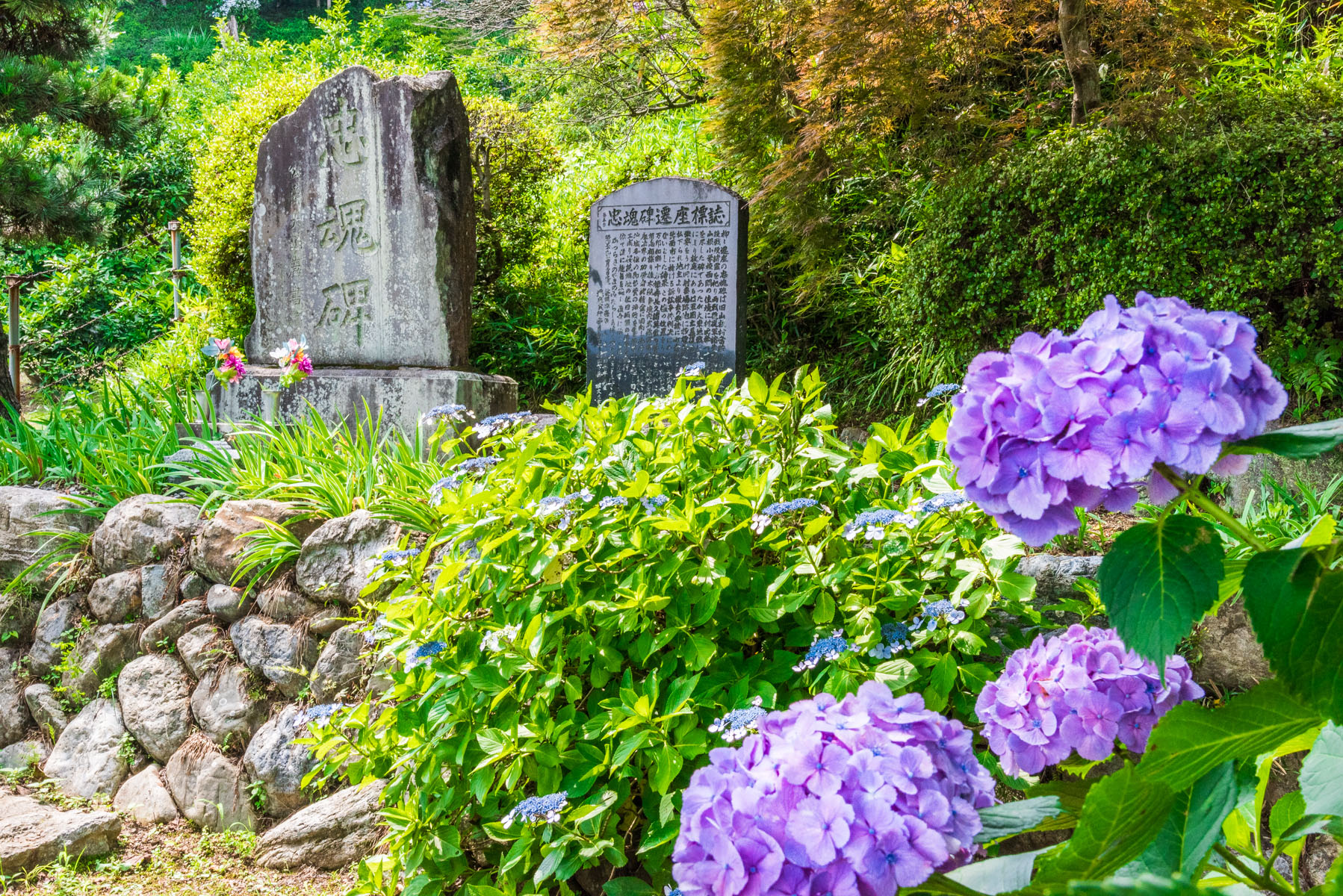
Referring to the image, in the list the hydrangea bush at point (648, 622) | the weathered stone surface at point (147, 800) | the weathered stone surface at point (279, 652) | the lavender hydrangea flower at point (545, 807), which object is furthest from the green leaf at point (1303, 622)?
the weathered stone surface at point (147, 800)

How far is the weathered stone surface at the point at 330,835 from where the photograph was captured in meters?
2.69

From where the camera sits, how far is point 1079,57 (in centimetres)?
412

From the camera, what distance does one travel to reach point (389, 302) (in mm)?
4770

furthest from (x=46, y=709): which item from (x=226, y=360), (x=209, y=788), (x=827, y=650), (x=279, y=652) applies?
(x=827, y=650)

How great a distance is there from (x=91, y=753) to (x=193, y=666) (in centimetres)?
54

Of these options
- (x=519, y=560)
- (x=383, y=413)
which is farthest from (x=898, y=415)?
(x=519, y=560)

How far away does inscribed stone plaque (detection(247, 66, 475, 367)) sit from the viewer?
15.3 ft

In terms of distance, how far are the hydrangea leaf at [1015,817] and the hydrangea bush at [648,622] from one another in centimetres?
69

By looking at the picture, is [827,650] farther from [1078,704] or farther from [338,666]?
[338,666]

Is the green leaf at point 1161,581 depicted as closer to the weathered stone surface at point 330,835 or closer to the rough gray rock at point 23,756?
the weathered stone surface at point 330,835

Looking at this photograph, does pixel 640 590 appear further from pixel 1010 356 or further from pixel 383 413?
pixel 383 413

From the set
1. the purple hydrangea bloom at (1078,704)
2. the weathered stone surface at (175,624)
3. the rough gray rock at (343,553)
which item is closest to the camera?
the purple hydrangea bloom at (1078,704)

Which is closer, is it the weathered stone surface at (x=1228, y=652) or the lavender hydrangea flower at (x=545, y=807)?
the lavender hydrangea flower at (x=545, y=807)

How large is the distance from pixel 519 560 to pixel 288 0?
82.5ft
